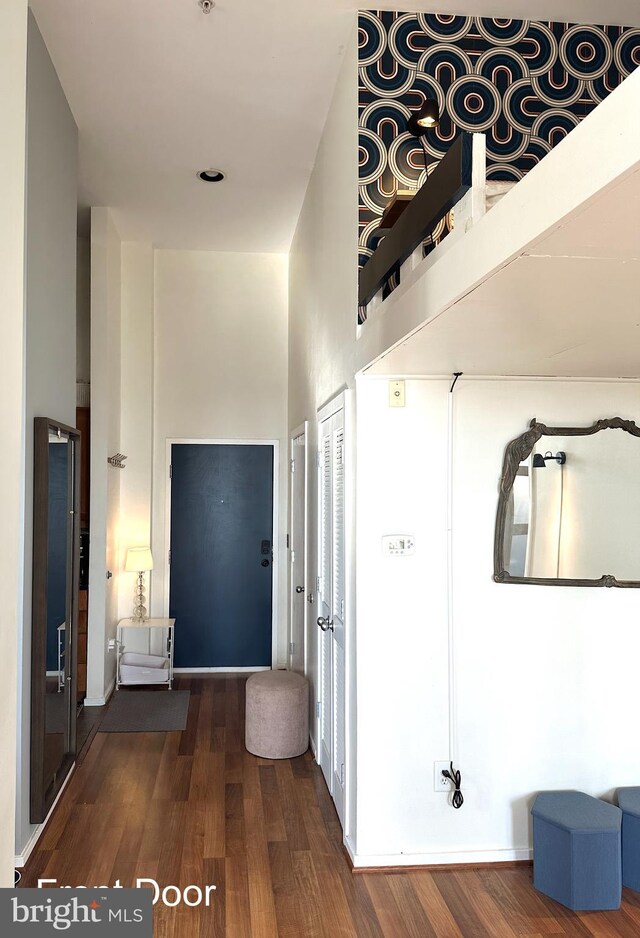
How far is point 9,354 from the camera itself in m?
1.25

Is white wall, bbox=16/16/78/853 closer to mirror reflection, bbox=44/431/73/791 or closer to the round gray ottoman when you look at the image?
mirror reflection, bbox=44/431/73/791

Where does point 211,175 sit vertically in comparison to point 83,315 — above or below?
above

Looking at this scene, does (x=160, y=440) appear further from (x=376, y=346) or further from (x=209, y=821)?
(x=376, y=346)

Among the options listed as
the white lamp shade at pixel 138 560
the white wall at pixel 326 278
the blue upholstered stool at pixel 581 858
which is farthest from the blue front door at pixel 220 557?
the blue upholstered stool at pixel 581 858

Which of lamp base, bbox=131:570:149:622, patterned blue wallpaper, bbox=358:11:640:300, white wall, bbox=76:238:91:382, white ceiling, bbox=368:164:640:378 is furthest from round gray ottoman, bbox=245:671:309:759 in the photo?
white wall, bbox=76:238:91:382

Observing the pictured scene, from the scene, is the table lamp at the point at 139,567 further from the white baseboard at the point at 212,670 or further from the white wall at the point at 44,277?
the white wall at the point at 44,277

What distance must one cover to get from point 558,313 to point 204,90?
278 centimetres

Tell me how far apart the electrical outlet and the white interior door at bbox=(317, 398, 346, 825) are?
461 mm

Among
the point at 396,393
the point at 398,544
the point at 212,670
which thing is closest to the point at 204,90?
the point at 396,393

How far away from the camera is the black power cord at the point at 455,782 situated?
10.3ft

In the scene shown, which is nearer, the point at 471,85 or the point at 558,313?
the point at 558,313

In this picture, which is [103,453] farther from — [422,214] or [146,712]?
[422,214]

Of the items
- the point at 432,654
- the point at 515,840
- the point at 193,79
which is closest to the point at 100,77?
the point at 193,79

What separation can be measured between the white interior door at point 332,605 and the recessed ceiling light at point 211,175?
73.1 inches
